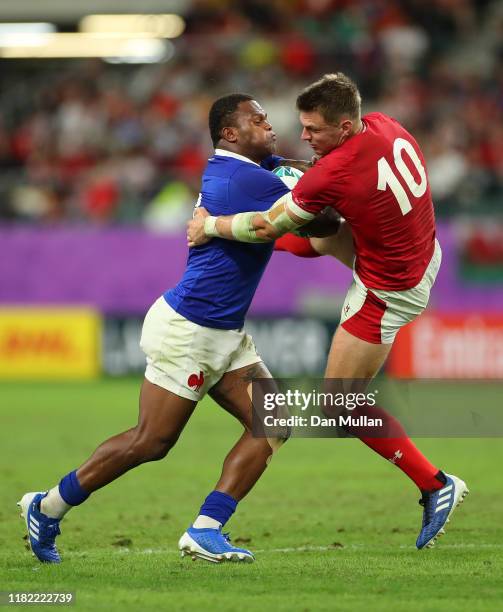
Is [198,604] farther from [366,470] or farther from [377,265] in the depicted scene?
[366,470]

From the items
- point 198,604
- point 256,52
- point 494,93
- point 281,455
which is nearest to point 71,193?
point 256,52

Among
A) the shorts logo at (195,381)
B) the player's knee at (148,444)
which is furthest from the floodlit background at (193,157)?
the player's knee at (148,444)

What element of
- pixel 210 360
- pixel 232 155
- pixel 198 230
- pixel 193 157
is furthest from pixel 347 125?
pixel 193 157

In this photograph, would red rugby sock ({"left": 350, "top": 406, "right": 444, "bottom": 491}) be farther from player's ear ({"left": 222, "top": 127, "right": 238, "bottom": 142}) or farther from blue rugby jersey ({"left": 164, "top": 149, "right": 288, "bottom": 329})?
player's ear ({"left": 222, "top": 127, "right": 238, "bottom": 142})

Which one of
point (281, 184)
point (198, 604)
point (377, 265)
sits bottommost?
point (198, 604)

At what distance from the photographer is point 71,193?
1903 cm

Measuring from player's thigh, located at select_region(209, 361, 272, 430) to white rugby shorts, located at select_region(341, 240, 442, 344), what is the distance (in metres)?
0.63

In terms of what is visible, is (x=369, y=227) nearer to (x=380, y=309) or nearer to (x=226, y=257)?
(x=380, y=309)

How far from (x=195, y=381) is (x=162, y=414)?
9.3 inches

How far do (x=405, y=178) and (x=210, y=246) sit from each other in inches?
42.3

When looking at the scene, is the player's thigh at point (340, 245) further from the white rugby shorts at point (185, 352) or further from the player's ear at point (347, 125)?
the white rugby shorts at point (185, 352)

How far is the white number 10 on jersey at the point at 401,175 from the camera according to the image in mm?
6520

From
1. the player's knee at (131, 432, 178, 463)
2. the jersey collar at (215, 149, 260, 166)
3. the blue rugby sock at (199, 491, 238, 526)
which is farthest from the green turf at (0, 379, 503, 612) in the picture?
the jersey collar at (215, 149, 260, 166)

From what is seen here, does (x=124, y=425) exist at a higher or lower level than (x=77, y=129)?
lower
